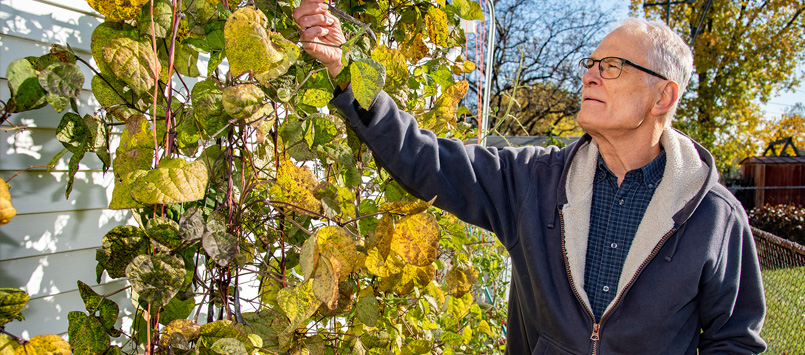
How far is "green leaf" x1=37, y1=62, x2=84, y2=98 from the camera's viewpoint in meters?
0.77

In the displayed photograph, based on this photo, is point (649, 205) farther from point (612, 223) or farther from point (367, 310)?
point (367, 310)

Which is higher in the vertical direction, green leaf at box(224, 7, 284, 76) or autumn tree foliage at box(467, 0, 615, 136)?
autumn tree foliage at box(467, 0, 615, 136)

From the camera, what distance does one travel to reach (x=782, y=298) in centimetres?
577

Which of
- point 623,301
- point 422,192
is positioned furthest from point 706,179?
point 422,192

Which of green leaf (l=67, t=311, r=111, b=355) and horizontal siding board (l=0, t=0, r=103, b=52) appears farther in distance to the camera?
horizontal siding board (l=0, t=0, r=103, b=52)

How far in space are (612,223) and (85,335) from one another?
136 centimetres

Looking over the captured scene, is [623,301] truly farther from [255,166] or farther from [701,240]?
[255,166]

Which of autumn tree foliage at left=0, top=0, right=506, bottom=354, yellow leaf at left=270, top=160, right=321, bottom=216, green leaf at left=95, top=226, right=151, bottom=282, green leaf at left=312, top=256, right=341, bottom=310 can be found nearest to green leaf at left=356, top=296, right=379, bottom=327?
autumn tree foliage at left=0, top=0, right=506, bottom=354

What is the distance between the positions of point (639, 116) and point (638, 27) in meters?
0.27

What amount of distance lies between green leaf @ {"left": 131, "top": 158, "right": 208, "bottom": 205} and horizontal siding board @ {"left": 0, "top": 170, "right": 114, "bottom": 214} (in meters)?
0.48

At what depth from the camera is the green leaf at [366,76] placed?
0.99 meters

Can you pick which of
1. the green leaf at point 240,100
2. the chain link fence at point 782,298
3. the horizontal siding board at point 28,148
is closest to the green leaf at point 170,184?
the green leaf at point 240,100

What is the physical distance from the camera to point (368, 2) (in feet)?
4.36

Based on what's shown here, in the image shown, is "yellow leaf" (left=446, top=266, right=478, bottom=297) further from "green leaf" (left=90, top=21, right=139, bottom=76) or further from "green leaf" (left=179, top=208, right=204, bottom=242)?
"green leaf" (left=90, top=21, right=139, bottom=76)
